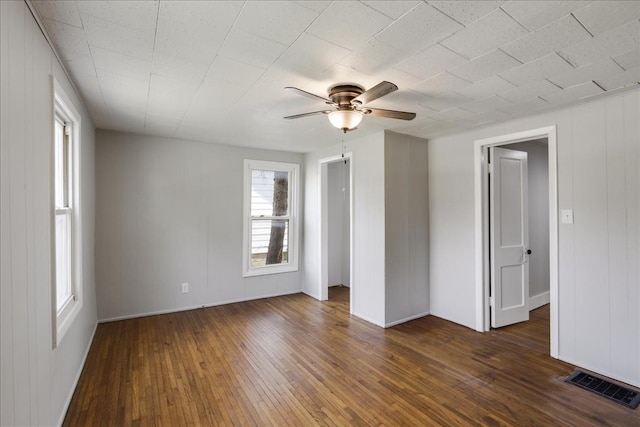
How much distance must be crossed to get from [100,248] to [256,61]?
322cm

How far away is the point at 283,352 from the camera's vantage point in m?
3.15

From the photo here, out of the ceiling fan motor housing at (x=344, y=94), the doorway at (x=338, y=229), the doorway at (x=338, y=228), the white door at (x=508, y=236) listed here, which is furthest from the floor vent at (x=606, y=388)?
the doorway at (x=338, y=229)

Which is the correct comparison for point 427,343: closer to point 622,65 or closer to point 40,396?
point 622,65

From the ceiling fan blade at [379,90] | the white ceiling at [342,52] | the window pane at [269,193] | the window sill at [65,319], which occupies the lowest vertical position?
the window sill at [65,319]

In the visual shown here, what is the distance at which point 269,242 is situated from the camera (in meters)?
5.16

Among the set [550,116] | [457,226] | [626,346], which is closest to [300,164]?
[457,226]

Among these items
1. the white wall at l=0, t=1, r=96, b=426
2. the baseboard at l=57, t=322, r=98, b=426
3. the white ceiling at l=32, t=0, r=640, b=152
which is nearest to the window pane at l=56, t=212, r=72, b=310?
the white wall at l=0, t=1, r=96, b=426

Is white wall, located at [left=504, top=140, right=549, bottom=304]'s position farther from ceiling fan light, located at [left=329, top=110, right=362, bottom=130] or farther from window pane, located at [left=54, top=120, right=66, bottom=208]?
window pane, located at [left=54, top=120, right=66, bottom=208]

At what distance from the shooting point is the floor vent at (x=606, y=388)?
2.35 meters

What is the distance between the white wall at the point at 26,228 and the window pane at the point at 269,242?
9.73 ft

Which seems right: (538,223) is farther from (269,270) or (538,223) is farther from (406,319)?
(269,270)

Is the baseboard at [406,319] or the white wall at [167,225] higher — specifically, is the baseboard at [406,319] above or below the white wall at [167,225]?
below

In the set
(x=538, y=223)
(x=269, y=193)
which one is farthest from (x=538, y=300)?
(x=269, y=193)

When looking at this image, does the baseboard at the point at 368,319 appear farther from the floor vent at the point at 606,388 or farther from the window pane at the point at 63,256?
the window pane at the point at 63,256
